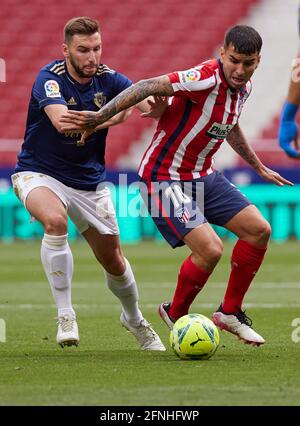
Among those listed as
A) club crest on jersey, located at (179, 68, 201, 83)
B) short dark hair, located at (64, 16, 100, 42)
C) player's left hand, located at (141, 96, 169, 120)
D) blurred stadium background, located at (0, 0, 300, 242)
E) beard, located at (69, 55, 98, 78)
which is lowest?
player's left hand, located at (141, 96, 169, 120)

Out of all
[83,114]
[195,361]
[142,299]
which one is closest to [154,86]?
[83,114]

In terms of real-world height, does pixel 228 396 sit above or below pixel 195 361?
below

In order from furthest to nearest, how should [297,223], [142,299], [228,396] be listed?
[297,223]
[142,299]
[228,396]

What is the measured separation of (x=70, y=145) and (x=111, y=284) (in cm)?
103

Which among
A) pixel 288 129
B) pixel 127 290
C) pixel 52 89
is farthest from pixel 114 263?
pixel 288 129

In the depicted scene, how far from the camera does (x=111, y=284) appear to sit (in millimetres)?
7629

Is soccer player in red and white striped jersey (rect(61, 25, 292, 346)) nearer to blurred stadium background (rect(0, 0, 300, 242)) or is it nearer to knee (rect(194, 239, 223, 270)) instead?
knee (rect(194, 239, 223, 270))

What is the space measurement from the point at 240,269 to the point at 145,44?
1656cm

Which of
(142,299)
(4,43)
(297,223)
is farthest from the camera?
(4,43)

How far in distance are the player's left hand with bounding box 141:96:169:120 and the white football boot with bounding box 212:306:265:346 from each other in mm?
1504

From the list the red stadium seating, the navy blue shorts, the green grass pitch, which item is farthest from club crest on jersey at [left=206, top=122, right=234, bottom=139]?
the red stadium seating

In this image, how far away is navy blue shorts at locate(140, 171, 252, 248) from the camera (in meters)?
7.46

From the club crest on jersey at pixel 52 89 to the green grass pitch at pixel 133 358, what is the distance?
1.75 metres
